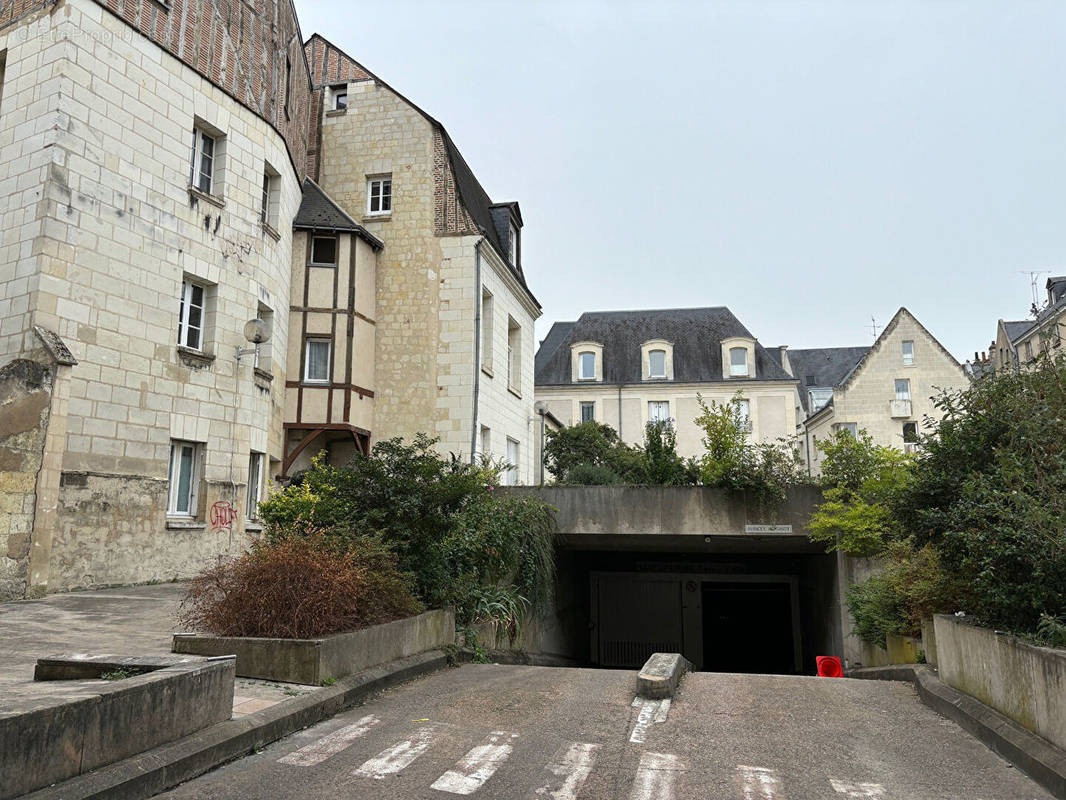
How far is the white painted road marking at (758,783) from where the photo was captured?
4.50 m

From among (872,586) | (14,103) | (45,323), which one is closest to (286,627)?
(45,323)

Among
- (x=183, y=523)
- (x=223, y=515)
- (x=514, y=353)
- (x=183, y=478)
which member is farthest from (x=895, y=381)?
(x=183, y=523)

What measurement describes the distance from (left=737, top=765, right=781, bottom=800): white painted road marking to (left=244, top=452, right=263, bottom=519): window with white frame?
12.8m

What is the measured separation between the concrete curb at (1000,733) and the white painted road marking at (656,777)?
203cm

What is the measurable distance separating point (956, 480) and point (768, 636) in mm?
18741

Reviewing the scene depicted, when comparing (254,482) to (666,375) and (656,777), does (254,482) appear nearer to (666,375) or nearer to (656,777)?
(656,777)

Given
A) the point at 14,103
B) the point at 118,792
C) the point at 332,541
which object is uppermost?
the point at 14,103

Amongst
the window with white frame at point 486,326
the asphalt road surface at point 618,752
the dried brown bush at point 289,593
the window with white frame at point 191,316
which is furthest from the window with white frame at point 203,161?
the asphalt road surface at point 618,752

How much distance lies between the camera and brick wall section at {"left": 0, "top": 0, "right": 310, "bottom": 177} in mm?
13648

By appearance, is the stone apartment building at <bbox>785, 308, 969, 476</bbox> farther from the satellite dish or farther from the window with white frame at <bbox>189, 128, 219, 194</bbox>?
the window with white frame at <bbox>189, 128, 219, 194</bbox>

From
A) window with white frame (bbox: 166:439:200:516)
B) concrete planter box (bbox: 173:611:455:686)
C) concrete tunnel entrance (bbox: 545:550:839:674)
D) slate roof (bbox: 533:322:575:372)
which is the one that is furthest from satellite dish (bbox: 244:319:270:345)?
slate roof (bbox: 533:322:575:372)

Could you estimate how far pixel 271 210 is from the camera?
56.6 feet

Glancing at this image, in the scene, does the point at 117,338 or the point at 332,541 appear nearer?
the point at 332,541

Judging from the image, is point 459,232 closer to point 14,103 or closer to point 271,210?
point 271,210
